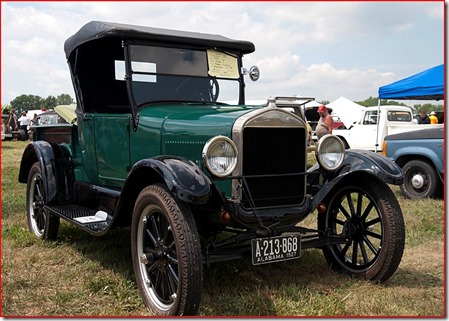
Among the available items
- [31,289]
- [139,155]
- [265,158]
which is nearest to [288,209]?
[265,158]

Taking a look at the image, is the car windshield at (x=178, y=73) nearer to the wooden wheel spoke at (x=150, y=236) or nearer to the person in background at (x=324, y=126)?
the wooden wheel spoke at (x=150, y=236)

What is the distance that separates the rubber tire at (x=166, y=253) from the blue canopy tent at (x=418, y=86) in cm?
894

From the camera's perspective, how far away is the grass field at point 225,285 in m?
3.31

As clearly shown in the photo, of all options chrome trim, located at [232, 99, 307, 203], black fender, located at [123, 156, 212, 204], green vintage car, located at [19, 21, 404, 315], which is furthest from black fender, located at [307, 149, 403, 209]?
black fender, located at [123, 156, 212, 204]

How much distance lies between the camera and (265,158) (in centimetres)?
356

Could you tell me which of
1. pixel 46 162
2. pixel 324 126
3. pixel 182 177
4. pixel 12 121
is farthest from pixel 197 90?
pixel 12 121

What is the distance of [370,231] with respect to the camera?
400 cm

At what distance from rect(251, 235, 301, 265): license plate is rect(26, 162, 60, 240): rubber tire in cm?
260

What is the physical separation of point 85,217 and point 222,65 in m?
1.90

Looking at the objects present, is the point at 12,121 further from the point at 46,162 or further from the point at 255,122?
the point at 255,122

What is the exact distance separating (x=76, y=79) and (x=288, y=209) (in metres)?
2.71

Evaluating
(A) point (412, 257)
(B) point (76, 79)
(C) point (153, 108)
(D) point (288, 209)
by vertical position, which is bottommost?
(A) point (412, 257)

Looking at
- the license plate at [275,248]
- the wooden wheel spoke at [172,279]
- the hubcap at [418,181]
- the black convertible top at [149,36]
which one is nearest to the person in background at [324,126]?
the hubcap at [418,181]

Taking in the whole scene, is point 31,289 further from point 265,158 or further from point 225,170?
point 265,158
